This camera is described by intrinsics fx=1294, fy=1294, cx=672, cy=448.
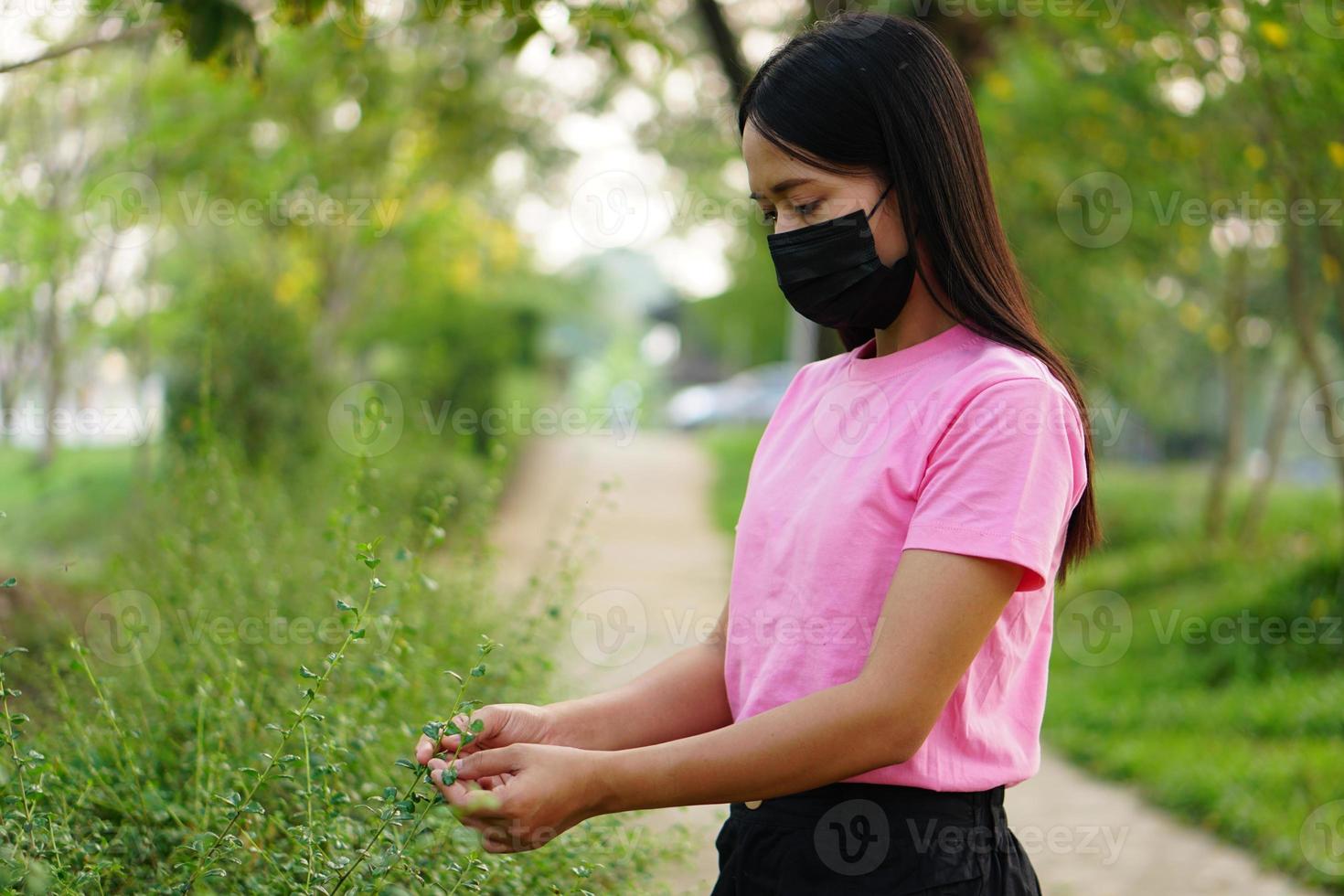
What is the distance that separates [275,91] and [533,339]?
947 centimetres

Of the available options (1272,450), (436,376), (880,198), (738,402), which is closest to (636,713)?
(880,198)

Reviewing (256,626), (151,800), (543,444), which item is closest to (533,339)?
(543,444)

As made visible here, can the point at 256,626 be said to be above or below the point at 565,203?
below

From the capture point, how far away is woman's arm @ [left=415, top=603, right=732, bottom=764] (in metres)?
1.60

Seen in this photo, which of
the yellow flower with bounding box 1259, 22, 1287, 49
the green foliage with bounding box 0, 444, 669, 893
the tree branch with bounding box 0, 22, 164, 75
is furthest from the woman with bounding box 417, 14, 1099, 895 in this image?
the yellow flower with bounding box 1259, 22, 1287, 49

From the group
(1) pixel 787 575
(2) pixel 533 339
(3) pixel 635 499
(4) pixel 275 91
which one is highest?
(4) pixel 275 91

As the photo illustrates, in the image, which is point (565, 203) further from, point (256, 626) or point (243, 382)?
point (256, 626)

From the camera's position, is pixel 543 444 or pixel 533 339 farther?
pixel 543 444

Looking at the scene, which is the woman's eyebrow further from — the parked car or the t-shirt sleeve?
the parked car

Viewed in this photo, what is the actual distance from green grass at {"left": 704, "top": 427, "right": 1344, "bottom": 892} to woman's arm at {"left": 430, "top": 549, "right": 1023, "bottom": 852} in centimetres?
326

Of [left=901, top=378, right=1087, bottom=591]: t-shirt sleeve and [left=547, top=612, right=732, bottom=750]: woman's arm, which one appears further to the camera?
[left=547, top=612, right=732, bottom=750]: woman's arm

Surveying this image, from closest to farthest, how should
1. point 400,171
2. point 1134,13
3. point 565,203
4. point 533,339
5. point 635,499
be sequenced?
point 1134,13 < point 400,171 < point 565,203 < point 635,499 < point 533,339

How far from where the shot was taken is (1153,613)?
26.4 feet

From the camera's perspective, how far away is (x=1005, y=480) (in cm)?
133
